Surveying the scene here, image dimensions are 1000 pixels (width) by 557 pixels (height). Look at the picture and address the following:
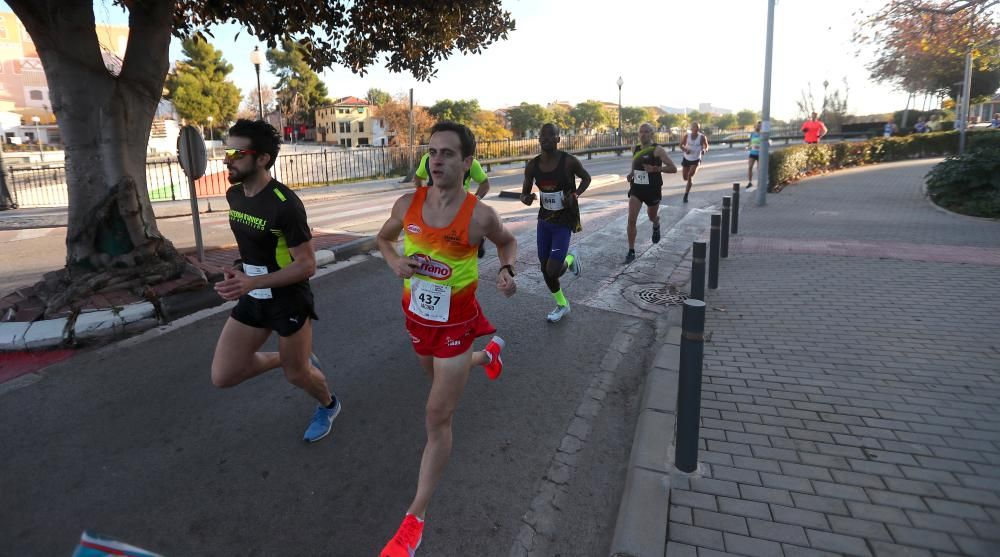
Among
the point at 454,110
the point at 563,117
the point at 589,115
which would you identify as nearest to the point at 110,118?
the point at 454,110

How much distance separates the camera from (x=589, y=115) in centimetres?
7675

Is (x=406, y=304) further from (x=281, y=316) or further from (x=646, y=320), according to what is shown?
(x=646, y=320)

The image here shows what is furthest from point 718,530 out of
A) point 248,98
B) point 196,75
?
point 248,98

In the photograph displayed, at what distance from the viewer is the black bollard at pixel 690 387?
3.25 m

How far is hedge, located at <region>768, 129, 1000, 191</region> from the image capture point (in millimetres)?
16781

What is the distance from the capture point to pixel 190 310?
6516mm

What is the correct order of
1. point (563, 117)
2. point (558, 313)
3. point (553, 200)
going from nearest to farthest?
point (553, 200)
point (558, 313)
point (563, 117)

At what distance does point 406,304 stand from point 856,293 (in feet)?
18.7

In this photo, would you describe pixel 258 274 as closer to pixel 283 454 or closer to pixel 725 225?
pixel 283 454

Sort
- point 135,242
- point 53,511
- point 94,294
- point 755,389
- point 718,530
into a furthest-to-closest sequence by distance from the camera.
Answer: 1. point 135,242
2. point 94,294
3. point 755,389
4. point 53,511
5. point 718,530

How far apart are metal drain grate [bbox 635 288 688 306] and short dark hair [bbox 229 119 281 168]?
182 inches

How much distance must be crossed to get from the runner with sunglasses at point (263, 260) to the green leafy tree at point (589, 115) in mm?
75536

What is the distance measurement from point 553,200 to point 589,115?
74163 millimetres

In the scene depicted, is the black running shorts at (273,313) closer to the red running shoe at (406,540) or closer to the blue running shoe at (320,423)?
the blue running shoe at (320,423)
